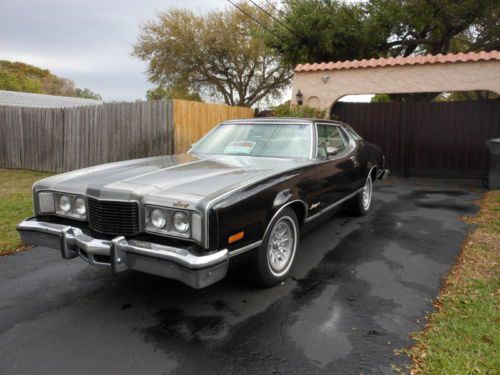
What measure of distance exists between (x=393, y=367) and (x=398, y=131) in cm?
885

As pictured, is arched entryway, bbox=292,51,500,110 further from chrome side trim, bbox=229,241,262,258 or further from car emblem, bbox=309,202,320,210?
chrome side trim, bbox=229,241,262,258

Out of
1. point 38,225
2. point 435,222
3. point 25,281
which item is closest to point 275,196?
point 38,225

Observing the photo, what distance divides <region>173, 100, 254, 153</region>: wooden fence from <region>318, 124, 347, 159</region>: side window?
14.3 feet

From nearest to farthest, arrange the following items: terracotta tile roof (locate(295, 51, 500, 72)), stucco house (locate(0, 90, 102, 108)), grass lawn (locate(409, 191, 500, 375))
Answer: grass lawn (locate(409, 191, 500, 375)) < terracotta tile roof (locate(295, 51, 500, 72)) < stucco house (locate(0, 90, 102, 108))

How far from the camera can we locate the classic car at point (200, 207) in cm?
258

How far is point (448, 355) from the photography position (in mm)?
2398

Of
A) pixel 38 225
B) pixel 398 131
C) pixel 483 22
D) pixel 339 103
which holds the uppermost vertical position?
pixel 483 22

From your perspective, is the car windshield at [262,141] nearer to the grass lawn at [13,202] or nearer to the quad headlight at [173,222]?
the quad headlight at [173,222]

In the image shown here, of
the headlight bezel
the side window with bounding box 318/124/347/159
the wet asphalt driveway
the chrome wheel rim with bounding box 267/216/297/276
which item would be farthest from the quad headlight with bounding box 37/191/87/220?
the side window with bounding box 318/124/347/159

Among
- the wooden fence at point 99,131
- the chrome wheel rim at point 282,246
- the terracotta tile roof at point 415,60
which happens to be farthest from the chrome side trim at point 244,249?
the terracotta tile roof at point 415,60

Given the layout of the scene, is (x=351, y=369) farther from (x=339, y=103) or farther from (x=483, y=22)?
(x=483, y=22)

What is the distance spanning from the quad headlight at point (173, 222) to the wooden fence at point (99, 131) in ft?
Answer: 19.5

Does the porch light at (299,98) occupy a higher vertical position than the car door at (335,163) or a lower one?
higher

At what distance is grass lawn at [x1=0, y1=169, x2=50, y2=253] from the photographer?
4746 mm
